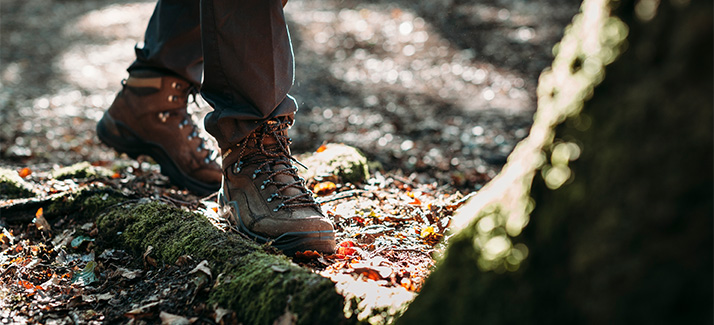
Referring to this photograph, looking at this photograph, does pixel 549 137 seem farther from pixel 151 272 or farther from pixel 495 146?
pixel 495 146

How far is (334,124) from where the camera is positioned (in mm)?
5602

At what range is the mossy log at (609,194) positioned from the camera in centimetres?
80

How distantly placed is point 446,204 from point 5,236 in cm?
199

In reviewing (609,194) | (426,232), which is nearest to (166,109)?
(426,232)

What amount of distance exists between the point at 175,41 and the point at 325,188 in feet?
3.57

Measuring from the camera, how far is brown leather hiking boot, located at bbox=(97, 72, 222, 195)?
2941 millimetres

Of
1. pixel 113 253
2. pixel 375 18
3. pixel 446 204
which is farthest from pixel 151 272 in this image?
pixel 375 18

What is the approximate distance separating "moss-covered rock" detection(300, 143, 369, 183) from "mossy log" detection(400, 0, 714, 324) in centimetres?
199

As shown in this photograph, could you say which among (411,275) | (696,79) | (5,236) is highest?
(696,79)

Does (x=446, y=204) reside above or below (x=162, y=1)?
above

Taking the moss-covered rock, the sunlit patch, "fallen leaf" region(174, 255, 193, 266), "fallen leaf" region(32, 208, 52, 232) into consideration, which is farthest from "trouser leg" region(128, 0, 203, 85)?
the sunlit patch

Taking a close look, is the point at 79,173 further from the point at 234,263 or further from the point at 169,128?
the point at 234,263

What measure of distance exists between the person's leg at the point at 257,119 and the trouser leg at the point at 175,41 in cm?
66

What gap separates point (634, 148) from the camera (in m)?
0.87
